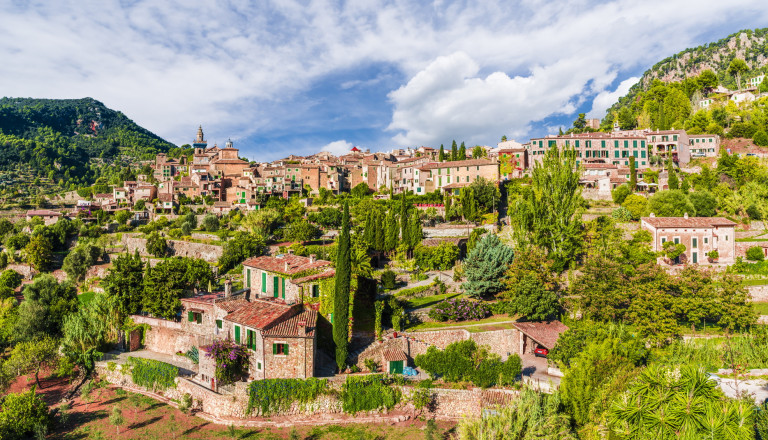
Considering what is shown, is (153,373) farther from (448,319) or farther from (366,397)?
(448,319)

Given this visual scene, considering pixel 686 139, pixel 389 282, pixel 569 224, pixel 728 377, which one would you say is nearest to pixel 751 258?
pixel 569 224

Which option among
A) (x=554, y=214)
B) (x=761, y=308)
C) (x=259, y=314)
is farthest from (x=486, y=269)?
(x=761, y=308)

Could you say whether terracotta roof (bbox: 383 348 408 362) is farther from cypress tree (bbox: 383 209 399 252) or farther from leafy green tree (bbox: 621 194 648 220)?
leafy green tree (bbox: 621 194 648 220)

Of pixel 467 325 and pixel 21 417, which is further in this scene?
pixel 467 325

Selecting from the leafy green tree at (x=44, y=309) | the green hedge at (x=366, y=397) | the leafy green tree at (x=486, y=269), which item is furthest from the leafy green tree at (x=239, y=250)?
the green hedge at (x=366, y=397)

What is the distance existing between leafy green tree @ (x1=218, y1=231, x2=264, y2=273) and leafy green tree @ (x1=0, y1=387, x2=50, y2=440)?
81.4ft

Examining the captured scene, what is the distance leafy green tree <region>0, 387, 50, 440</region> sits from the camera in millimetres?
20125

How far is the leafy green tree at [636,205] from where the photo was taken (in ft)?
149

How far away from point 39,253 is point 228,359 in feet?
150

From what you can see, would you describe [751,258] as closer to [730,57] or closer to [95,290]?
[95,290]

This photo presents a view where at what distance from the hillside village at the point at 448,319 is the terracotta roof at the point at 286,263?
0.26m

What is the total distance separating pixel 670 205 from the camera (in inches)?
1695

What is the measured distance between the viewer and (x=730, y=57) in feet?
452

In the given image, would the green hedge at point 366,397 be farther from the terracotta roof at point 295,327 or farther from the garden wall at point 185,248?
the garden wall at point 185,248
